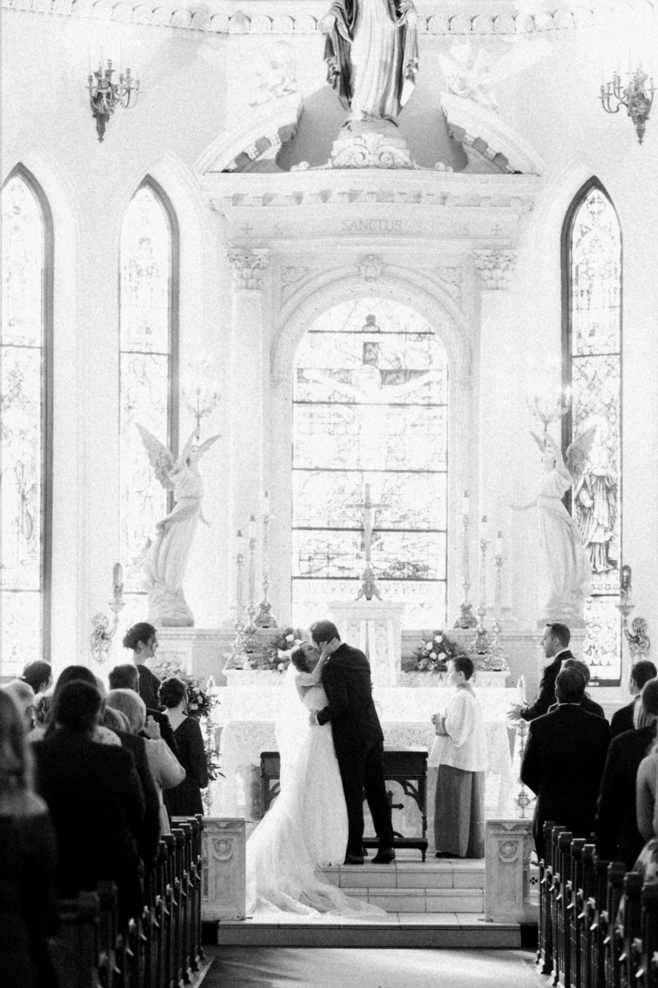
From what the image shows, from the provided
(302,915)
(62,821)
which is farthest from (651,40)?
(62,821)

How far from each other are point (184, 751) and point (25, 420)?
798cm

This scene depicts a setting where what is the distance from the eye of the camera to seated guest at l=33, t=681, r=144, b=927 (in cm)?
680

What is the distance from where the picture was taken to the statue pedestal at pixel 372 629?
53.3 feet

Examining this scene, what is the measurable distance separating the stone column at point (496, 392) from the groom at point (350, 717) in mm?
5645

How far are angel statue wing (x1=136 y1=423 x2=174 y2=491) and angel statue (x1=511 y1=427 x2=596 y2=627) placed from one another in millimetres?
3276

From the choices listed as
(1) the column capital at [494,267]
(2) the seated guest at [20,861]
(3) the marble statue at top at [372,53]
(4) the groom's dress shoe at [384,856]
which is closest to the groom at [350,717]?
(4) the groom's dress shoe at [384,856]

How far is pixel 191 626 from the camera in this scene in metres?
17.4

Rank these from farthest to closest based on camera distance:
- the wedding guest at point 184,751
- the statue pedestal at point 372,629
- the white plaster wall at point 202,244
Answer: the white plaster wall at point 202,244 → the statue pedestal at point 372,629 → the wedding guest at point 184,751

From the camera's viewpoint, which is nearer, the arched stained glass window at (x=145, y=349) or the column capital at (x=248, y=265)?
the column capital at (x=248, y=265)

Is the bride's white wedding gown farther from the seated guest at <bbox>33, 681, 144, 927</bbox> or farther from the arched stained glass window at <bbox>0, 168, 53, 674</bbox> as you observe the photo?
the arched stained glass window at <bbox>0, 168, 53, 674</bbox>

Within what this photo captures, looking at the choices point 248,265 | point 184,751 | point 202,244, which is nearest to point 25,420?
point 202,244

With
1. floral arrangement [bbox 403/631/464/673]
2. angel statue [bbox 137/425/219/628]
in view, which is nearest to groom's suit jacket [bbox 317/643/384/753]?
floral arrangement [bbox 403/631/464/673]

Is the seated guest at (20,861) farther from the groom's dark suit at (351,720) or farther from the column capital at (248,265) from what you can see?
the column capital at (248,265)

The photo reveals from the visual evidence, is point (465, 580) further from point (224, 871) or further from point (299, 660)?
point (224, 871)
